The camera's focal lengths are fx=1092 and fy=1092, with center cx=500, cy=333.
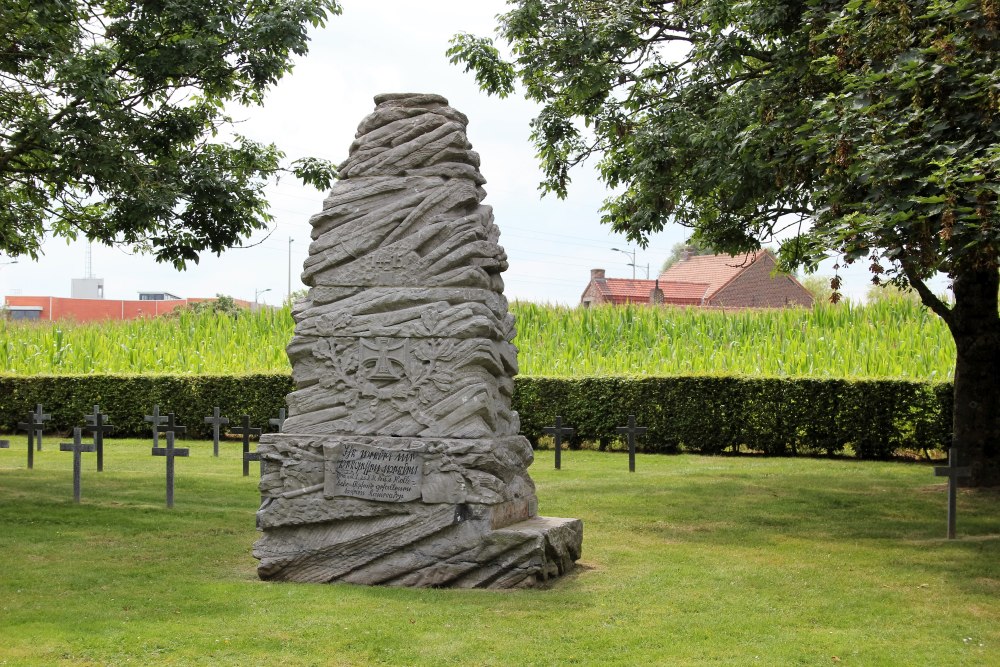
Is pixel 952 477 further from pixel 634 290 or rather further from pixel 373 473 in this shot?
pixel 634 290

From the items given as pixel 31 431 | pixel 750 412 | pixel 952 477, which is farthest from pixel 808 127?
pixel 31 431

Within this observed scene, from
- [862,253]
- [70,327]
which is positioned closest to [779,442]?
[862,253]

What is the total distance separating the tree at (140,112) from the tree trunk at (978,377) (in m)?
9.95

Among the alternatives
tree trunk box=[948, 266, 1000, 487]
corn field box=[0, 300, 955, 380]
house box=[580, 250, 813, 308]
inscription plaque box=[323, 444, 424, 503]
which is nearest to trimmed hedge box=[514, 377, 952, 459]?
corn field box=[0, 300, 955, 380]

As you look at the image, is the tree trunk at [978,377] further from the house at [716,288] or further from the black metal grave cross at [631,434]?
the house at [716,288]

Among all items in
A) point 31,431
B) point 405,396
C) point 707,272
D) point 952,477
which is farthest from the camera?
point 707,272

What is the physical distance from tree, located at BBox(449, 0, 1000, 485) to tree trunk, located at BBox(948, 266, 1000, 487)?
0.08 ft

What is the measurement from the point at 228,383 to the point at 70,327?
30.4ft

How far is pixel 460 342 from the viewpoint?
939 cm

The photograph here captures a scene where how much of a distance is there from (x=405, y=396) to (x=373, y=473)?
71 cm

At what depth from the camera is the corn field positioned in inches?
884

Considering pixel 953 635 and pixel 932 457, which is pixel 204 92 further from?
pixel 932 457

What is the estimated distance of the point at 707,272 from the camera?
51.0m

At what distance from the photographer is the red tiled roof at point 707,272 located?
159 ft
